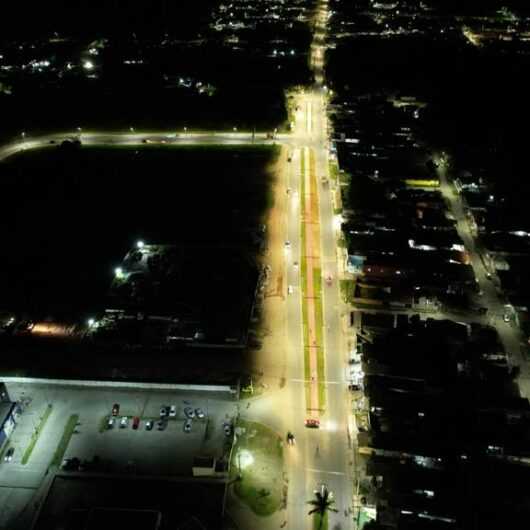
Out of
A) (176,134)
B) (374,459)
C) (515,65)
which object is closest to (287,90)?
(176,134)

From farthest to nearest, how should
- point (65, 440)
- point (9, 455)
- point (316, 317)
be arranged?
1. point (316, 317)
2. point (65, 440)
3. point (9, 455)

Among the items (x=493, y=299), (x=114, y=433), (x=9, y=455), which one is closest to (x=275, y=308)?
(x=114, y=433)

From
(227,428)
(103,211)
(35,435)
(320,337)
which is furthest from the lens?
(103,211)

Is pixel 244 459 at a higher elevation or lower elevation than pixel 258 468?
higher

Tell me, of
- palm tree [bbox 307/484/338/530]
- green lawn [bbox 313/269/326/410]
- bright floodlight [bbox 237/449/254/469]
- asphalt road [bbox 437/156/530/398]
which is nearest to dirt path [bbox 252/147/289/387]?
green lawn [bbox 313/269/326/410]

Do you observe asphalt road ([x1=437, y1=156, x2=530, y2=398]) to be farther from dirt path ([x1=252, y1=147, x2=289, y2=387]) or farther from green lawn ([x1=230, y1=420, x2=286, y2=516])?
green lawn ([x1=230, y1=420, x2=286, y2=516])

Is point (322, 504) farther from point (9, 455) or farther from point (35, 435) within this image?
point (9, 455)

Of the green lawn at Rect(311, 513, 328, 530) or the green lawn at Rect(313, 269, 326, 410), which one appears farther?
the green lawn at Rect(313, 269, 326, 410)

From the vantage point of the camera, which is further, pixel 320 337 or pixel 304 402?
pixel 320 337

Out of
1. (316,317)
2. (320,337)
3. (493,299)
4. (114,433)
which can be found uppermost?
(493,299)
